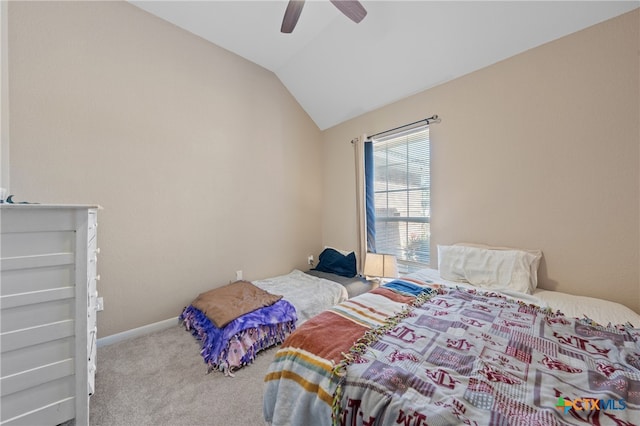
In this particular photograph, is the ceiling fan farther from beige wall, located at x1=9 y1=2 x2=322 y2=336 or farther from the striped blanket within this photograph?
the striped blanket

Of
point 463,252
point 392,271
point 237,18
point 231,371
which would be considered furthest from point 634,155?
point 237,18

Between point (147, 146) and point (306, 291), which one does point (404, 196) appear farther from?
point (147, 146)

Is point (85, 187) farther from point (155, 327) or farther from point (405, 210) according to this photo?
point (405, 210)

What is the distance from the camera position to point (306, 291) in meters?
2.58

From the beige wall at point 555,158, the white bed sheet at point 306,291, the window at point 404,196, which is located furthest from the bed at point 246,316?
the beige wall at point 555,158

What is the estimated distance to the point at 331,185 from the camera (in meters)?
3.56

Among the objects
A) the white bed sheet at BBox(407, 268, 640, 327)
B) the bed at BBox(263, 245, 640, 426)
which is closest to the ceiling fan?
the bed at BBox(263, 245, 640, 426)

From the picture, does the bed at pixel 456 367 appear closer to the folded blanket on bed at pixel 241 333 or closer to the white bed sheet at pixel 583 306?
the white bed sheet at pixel 583 306

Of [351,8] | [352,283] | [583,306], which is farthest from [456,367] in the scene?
[351,8]

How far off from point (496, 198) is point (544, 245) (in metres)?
0.48

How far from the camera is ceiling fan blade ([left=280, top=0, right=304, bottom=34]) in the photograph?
1.65 meters

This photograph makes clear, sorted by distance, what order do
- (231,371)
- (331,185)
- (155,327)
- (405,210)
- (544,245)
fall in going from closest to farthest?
(231,371), (544,245), (155,327), (405,210), (331,185)

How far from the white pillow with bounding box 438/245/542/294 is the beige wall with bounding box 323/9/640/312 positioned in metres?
0.18

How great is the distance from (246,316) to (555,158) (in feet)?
8.87
